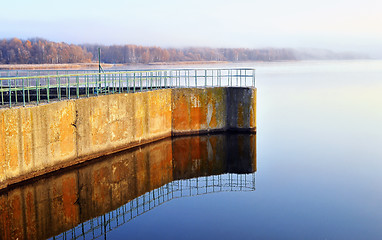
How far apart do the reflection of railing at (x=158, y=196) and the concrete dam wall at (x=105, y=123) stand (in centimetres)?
260

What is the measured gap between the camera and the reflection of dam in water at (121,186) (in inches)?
407

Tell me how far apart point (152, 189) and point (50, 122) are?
335 centimetres

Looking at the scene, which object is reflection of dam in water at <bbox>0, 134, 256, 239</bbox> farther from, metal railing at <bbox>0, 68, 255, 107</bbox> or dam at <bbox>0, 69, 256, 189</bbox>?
metal railing at <bbox>0, 68, 255, 107</bbox>

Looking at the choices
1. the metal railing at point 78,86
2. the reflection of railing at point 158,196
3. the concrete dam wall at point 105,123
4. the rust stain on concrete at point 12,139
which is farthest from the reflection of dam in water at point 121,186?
the metal railing at point 78,86

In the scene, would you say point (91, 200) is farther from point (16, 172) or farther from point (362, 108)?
point (362, 108)

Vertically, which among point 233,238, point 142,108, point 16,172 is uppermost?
point 142,108

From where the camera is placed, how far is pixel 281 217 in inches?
432

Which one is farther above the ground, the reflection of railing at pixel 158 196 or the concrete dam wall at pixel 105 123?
the concrete dam wall at pixel 105 123

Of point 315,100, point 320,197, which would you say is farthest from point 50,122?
point 315,100

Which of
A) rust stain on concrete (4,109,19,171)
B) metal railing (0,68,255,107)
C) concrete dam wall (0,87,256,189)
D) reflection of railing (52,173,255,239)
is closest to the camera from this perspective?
reflection of railing (52,173,255,239)

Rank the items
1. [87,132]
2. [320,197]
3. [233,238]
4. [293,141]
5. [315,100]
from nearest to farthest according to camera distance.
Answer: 1. [233,238]
2. [320,197]
3. [87,132]
4. [293,141]
5. [315,100]

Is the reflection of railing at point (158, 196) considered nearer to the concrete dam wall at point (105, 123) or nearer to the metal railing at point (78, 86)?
the concrete dam wall at point (105, 123)

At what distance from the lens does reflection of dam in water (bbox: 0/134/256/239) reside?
10.3m

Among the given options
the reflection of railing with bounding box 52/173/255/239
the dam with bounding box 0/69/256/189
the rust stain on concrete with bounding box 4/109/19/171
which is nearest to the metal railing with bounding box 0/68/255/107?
the dam with bounding box 0/69/256/189
